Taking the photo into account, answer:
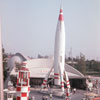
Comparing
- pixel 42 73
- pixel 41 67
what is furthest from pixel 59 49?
pixel 41 67

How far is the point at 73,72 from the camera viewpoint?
16500 mm

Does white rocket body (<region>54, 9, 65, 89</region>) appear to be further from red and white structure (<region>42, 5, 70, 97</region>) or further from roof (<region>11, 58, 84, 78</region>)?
roof (<region>11, 58, 84, 78</region>)

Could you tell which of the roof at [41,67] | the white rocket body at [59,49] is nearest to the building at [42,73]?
the roof at [41,67]

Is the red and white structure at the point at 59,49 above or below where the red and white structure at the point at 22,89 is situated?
above

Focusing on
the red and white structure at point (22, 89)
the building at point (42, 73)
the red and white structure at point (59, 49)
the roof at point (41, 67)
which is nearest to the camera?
the red and white structure at point (22, 89)

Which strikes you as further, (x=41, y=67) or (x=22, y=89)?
(x=41, y=67)

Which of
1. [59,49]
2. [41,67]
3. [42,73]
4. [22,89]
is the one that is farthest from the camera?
[41,67]

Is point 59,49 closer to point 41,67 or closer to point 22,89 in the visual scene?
point 22,89

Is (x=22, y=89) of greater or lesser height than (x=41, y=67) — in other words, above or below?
below

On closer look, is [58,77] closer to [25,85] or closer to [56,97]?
[56,97]

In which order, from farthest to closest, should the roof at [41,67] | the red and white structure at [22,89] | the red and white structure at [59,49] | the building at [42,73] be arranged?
the roof at [41,67] → the building at [42,73] → the red and white structure at [59,49] → the red and white structure at [22,89]

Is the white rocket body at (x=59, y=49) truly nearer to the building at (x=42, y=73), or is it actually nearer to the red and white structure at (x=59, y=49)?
the red and white structure at (x=59, y=49)

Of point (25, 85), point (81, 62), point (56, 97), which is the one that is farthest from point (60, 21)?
point (81, 62)

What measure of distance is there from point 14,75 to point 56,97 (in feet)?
17.3
